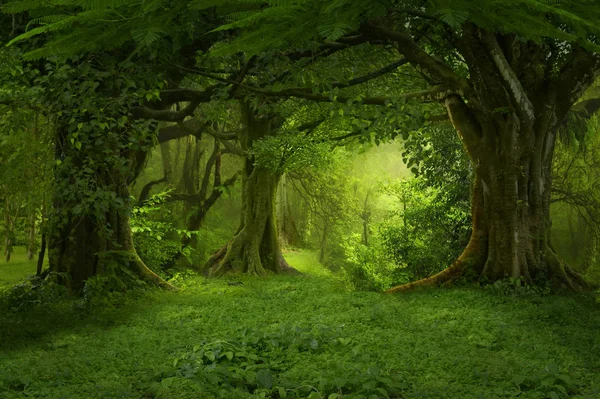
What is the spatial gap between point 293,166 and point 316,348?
30.9 feet

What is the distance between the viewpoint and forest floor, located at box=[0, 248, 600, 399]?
5414mm

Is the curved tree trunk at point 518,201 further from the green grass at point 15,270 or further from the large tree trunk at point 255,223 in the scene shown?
the green grass at point 15,270

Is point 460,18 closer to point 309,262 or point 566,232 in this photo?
point 309,262

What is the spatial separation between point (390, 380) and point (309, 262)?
19527 mm

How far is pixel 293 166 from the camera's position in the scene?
1571 cm

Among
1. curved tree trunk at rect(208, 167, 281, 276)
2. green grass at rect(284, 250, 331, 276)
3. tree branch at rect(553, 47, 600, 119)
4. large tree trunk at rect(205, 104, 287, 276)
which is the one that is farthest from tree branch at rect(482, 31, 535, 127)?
green grass at rect(284, 250, 331, 276)

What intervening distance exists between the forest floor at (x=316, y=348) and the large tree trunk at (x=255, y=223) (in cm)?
591

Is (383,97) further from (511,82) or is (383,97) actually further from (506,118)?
(511,82)

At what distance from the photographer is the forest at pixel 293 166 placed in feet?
15.7

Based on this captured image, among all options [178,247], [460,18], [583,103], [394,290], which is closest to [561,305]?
[394,290]

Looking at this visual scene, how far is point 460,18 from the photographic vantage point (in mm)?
3309

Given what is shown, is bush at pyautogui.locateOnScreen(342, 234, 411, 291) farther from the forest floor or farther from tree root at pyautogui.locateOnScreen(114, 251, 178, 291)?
tree root at pyautogui.locateOnScreen(114, 251, 178, 291)

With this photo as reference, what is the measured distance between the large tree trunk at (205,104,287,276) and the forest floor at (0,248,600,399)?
5910 millimetres

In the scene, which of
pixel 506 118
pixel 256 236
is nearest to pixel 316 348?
pixel 506 118
